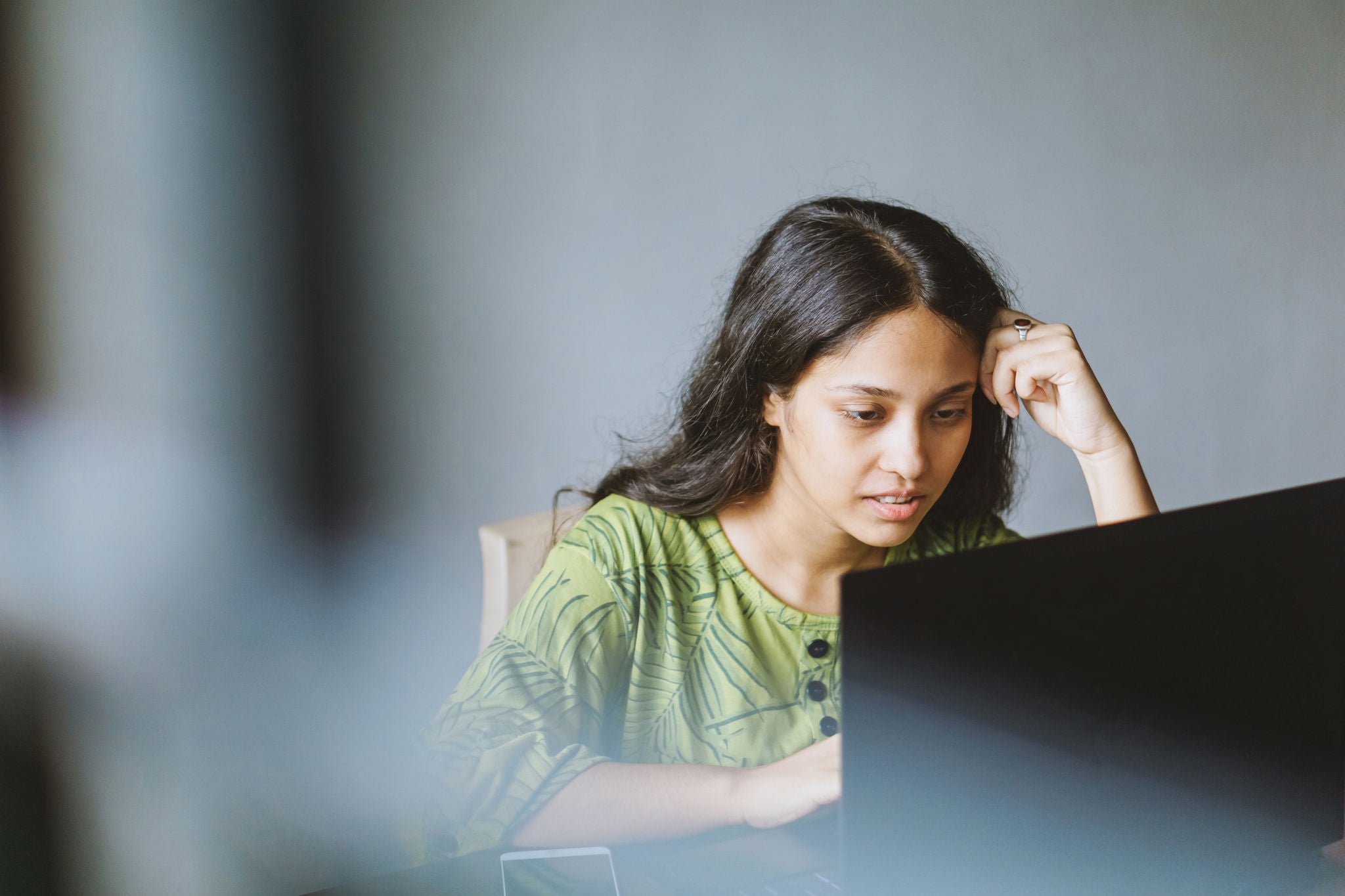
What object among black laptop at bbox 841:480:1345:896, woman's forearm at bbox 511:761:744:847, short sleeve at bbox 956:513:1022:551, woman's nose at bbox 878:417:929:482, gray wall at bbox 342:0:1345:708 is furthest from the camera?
gray wall at bbox 342:0:1345:708

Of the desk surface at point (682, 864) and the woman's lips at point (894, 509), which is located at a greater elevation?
the woman's lips at point (894, 509)

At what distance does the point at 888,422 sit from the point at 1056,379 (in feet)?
0.89

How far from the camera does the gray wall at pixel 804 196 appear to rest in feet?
5.70

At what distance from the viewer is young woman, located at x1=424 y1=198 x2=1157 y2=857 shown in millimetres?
1001

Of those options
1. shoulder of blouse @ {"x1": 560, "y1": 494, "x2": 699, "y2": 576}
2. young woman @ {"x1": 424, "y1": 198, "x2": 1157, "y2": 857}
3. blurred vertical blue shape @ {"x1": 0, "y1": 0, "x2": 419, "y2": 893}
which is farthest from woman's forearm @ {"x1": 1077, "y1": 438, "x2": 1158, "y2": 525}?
blurred vertical blue shape @ {"x1": 0, "y1": 0, "x2": 419, "y2": 893}

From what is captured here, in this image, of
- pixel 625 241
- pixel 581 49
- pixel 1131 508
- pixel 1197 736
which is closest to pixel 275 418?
pixel 625 241

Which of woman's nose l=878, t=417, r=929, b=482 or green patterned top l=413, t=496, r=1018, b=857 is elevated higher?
woman's nose l=878, t=417, r=929, b=482

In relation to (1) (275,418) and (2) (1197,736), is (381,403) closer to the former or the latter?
(1) (275,418)

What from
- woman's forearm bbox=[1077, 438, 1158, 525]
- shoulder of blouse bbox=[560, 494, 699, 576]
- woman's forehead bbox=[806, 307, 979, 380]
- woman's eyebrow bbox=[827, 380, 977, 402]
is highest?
woman's forehead bbox=[806, 307, 979, 380]

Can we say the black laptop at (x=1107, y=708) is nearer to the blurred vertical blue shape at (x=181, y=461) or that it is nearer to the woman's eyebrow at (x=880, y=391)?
the woman's eyebrow at (x=880, y=391)

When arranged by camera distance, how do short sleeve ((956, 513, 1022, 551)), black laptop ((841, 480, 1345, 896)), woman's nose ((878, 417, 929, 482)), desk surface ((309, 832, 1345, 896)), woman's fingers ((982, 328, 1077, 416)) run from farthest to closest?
short sleeve ((956, 513, 1022, 551))
woman's fingers ((982, 328, 1077, 416))
woman's nose ((878, 417, 929, 482))
desk surface ((309, 832, 1345, 896))
black laptop ((841, 480, 1345, 896))

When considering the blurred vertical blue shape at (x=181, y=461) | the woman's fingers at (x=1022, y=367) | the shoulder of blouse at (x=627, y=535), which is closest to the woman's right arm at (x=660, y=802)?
the shoulder of blouse at (x=627, y=535)

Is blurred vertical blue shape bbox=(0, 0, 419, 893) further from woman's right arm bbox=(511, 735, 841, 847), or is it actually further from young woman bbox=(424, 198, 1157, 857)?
woman's right arm bbox=(511, 735, 841, 847)

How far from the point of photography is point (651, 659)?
118 cm
